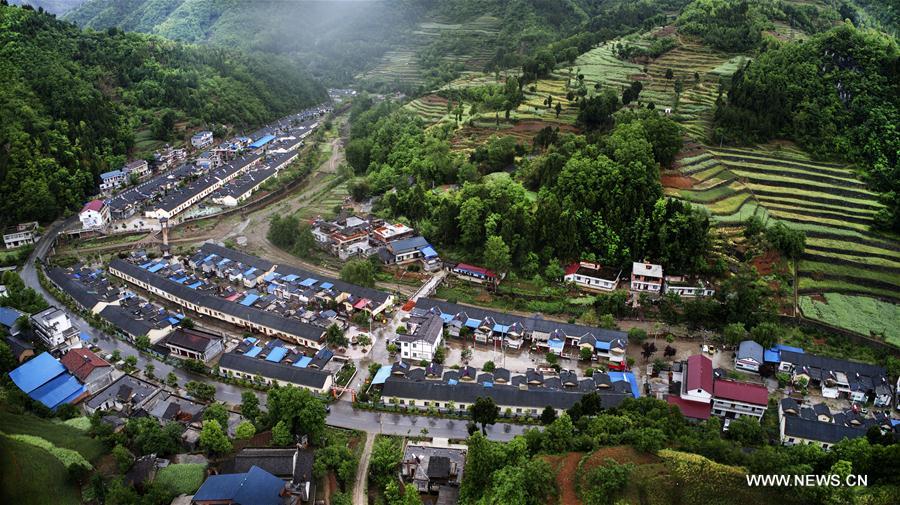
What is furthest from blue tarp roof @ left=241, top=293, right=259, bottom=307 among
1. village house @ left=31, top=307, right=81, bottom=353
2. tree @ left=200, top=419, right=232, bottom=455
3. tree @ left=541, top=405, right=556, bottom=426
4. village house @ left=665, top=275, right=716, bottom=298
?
village house @ left=665, top=275, right=716, bottom=298

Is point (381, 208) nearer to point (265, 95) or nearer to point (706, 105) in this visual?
point (706, 105)

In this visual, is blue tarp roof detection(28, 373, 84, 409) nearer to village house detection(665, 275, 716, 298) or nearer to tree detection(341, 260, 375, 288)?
tree detection(341, 260, 375, 288)

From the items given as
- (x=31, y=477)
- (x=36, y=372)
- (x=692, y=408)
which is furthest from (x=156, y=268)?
(x=692, y=408)

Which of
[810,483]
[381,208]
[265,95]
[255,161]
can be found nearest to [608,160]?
[381,208]

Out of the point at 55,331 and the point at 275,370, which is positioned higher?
the point at 55,331

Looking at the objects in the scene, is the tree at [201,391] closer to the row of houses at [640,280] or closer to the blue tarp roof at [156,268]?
the blue tarp roof at [156,268]

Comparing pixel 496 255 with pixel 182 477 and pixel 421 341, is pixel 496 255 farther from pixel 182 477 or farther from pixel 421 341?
pixel 182 477
